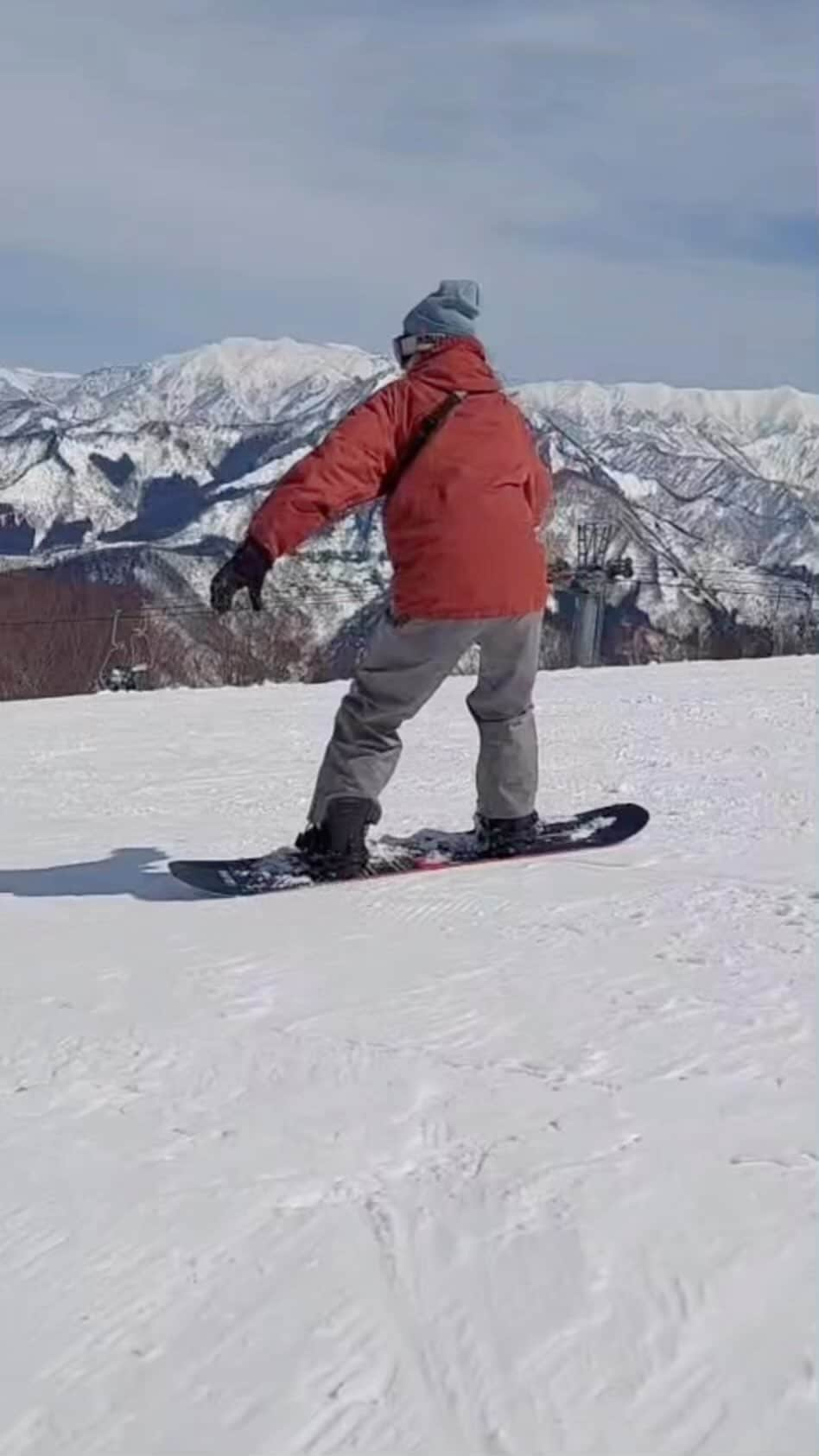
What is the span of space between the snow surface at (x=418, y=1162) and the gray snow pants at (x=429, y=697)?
40cm

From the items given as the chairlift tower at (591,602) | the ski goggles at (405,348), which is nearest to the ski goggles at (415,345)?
the ski goggles at (405,348)

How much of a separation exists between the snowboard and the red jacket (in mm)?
719

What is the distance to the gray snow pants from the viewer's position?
178 inches

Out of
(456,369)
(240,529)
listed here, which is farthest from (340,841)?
(240,529)

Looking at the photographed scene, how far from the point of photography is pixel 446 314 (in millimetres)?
4547

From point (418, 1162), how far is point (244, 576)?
2.23 meters

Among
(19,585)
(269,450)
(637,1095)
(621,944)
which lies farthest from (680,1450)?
(269,450)

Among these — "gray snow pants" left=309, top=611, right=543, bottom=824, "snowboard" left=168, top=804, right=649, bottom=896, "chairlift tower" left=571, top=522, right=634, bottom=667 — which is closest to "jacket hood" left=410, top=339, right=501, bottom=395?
"gray snow pants" left=309, top=611, right=543, bottom=824

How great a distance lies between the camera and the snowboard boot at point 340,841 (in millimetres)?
4523

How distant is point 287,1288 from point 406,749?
17.2 feet

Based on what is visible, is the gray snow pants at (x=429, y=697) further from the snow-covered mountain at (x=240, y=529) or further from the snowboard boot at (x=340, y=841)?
the snow-covered mountain at (x=240, y=529)

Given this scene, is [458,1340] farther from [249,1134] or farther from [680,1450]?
[249,1134]

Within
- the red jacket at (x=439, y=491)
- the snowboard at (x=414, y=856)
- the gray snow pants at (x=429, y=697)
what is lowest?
the snowboard at (x=414, y=856)

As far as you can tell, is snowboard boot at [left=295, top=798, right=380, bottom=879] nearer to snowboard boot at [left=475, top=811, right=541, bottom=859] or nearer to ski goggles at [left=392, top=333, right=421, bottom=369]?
snowboard boot at [left=475, top=811, right=541, bottom=859]
